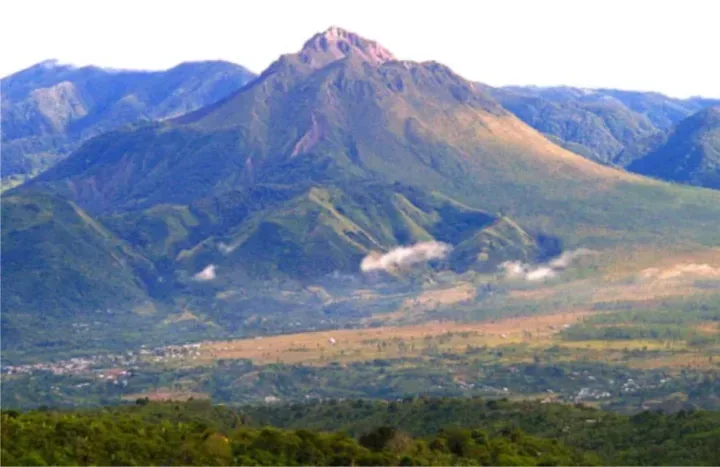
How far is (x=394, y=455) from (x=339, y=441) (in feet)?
11.6

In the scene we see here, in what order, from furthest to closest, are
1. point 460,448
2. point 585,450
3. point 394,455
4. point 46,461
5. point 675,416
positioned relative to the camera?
point 675,416
point 585,450
point 460,448
point 394,455
point 46,461

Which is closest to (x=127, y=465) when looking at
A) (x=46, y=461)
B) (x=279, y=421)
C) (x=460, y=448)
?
(x=46, y=461)

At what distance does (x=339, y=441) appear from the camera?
285 feet

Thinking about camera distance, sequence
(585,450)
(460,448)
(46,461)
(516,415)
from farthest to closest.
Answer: (516,415), (585,450), (460,448), (46,461)

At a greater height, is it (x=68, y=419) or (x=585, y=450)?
(x=68, y=419)

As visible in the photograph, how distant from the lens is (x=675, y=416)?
11956 cm

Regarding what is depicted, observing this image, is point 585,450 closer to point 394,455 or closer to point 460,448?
point 460,448

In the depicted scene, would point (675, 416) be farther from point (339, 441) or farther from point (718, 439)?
point (339, 441)

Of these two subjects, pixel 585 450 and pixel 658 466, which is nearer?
pixel 658 466

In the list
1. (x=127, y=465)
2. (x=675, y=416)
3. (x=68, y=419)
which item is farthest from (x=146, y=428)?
(x=675, y=416)

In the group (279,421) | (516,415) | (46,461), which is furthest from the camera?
(279,421)

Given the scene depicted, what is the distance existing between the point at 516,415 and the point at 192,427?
4529 cm

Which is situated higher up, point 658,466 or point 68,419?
point 68,419

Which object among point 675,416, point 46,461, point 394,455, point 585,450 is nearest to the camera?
point 46,461
